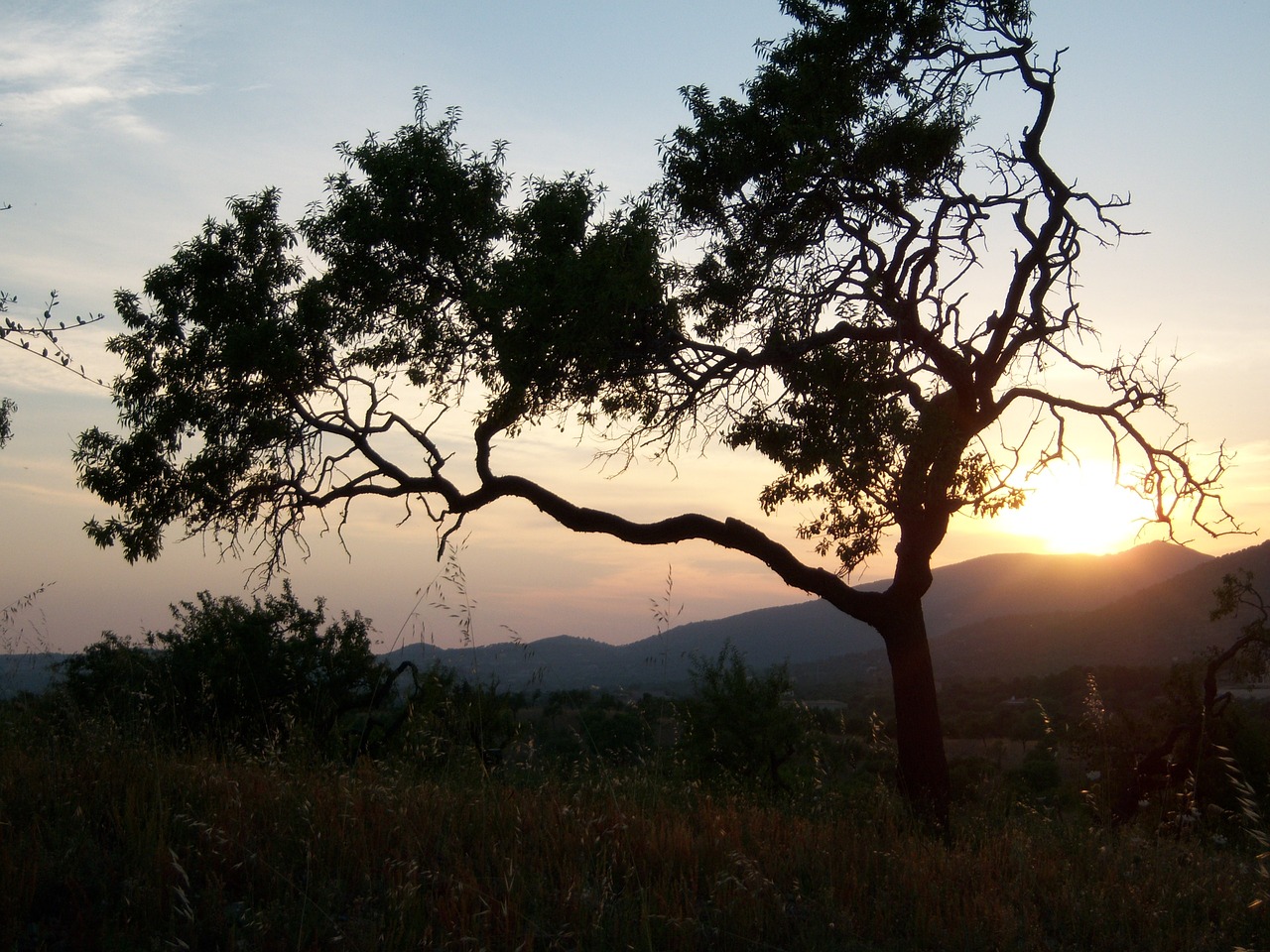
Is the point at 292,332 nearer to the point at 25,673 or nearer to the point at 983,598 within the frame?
the point at 25,673

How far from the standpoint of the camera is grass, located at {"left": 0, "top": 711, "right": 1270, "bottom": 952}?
3369 millimetres

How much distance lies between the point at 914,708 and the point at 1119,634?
218 feet

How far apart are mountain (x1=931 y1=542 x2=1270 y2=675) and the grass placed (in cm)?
5695

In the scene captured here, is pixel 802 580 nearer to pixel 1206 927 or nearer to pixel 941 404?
pixel 941 404

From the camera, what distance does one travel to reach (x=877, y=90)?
10.7 m

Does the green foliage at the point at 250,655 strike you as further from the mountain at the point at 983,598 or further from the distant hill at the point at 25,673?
the mountain at the point at 983,598

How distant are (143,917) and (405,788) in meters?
1.46

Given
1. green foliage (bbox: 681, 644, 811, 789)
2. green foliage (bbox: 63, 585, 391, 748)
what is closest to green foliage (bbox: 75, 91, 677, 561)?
green foliage (bbox: 63, 585, 391, 748)

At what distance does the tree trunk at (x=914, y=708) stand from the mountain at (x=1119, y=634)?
51838 millimetres

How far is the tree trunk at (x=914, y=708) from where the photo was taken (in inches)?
362

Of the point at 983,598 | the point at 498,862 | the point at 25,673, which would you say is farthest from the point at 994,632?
the point at 498,862

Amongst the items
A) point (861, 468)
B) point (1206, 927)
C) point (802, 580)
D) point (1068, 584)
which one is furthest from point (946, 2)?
point (1068, 584)

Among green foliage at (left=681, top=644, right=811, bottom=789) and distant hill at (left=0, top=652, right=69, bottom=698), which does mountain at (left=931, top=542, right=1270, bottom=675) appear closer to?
green foliage at (left=681, top=644, right=811, bottom=789)

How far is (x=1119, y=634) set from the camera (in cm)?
6625
